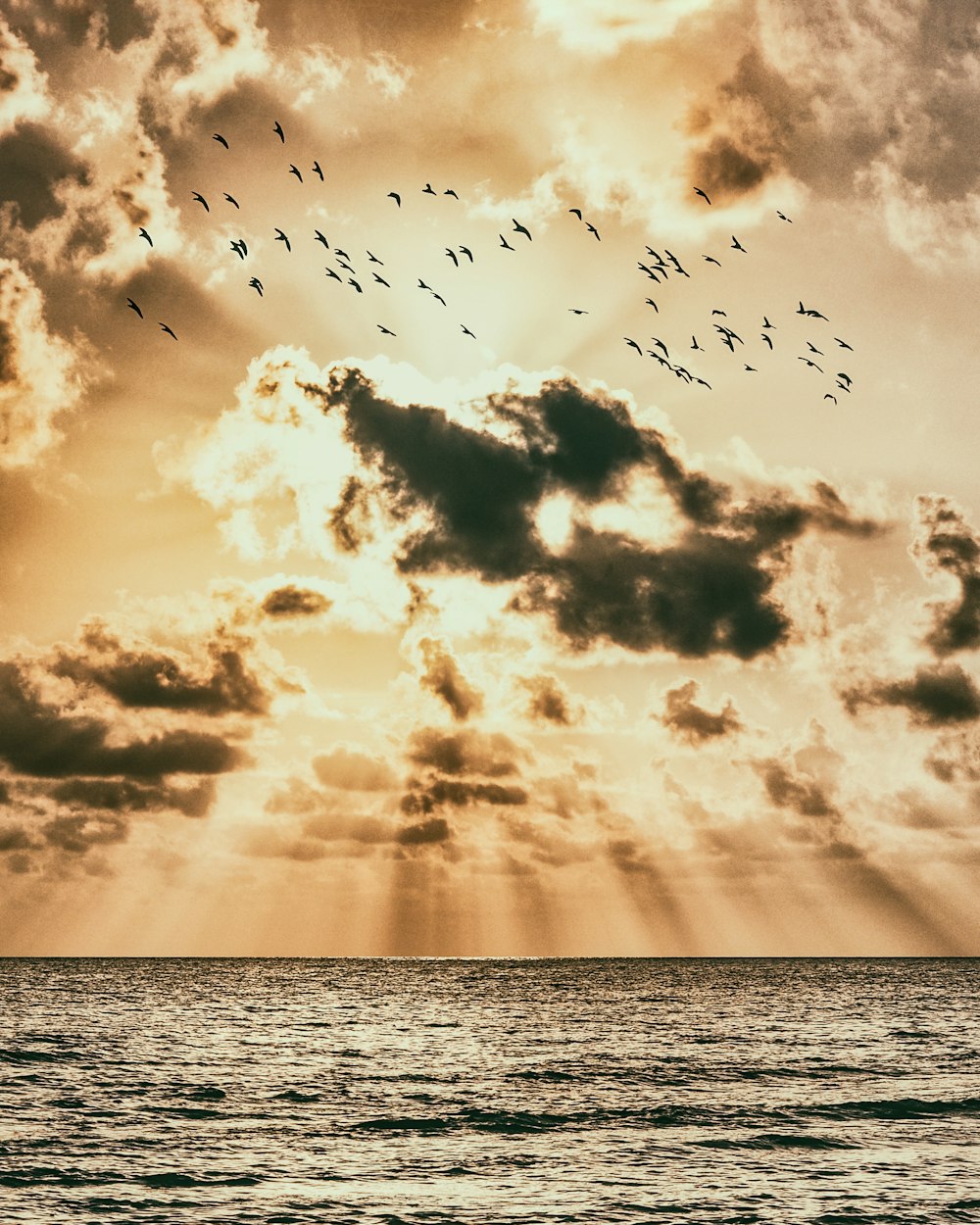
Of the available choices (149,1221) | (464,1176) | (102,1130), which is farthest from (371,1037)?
(149,1221)

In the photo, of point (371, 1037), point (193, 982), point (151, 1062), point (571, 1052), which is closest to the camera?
point (151, 1062)

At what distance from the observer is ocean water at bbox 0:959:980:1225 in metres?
34.3

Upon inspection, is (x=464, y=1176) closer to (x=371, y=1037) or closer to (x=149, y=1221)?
(x=149, y=1221)

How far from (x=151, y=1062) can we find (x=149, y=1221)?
40.2 m

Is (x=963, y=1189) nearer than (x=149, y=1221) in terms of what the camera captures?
No

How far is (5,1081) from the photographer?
2376 inches

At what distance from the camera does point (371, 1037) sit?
292 ft

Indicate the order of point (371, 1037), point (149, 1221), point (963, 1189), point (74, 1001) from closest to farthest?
point (149, 1221) < point (963, 1189) < point (371, 1037) < point (74, 1001)

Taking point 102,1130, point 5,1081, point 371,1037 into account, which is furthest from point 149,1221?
point 371,1037

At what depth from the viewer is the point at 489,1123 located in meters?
48.3

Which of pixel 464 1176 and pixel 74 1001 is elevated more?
pixel 464 1176

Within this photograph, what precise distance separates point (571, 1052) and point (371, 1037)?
18.5 m

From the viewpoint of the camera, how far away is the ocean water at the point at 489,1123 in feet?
113

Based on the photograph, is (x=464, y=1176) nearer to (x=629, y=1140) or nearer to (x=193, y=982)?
(x=629, y=1140)
